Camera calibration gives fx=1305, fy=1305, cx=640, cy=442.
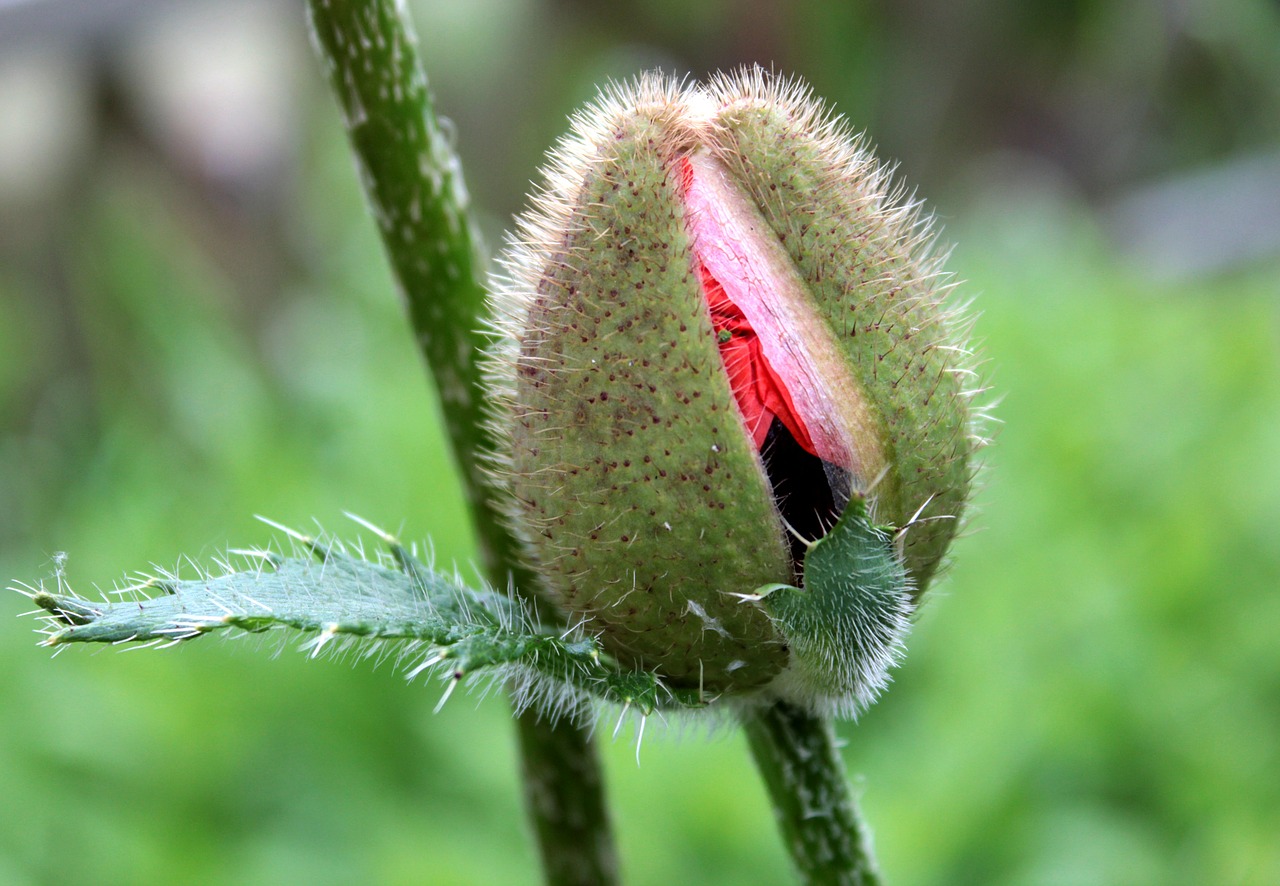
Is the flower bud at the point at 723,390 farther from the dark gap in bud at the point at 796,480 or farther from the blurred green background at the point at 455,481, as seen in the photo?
the blurred green background at the point at 455,481

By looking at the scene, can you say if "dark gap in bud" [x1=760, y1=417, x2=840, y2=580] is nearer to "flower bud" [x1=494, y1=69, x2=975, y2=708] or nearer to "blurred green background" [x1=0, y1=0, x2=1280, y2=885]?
"flower bud" [x1=494, y1=69, x2=975, y2=708]

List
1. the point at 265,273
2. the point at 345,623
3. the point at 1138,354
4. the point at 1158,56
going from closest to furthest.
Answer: the point at 345,623 < the point at 1138,354 < the point at 265,273 < the point at 1158,56

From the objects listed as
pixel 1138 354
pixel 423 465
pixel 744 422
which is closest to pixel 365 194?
pixel 744 422

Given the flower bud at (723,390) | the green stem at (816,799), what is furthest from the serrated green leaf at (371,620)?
the green stem at (816,799)

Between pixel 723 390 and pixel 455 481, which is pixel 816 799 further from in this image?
pixel 455 481

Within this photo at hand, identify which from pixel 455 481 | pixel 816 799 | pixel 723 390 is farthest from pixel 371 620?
pixel 455 481

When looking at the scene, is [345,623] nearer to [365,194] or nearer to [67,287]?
[365,194]
